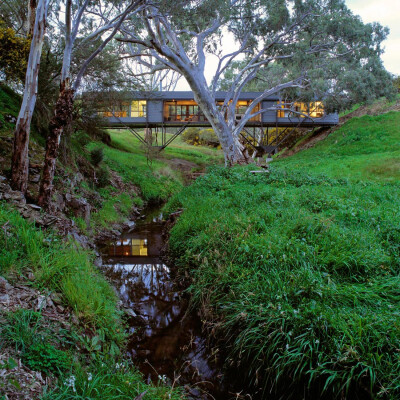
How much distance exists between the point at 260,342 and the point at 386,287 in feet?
6.08

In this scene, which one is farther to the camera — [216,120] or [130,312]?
[216,120]

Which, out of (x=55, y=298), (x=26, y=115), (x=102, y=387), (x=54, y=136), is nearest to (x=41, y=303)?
(x=55, y=298)

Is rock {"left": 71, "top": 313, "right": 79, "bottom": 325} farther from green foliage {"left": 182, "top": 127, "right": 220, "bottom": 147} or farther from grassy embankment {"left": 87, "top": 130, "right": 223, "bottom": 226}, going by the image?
green foliage {"left": 182, "top": 127, "right": 220, "bottom": 147}

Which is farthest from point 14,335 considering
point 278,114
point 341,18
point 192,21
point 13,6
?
point 278,114

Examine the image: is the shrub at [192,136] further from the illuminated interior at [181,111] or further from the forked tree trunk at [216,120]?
the forked tree trunk at [216,120]

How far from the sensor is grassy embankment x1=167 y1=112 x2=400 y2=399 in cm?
321

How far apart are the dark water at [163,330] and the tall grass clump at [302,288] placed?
30 cm

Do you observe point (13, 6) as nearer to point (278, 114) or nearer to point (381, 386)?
point (381, 386)

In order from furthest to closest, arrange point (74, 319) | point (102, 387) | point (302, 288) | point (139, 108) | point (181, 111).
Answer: point (139, 108) → point (181, 111) → point (302, 288) → point (74, 319) → point (102, 387)

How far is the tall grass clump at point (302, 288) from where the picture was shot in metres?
3.20

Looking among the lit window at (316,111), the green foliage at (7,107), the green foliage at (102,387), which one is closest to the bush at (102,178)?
the green foliage at (7,107)

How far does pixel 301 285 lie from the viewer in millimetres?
4215

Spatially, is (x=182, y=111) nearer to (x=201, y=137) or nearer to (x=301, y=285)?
(x=201, y=137)

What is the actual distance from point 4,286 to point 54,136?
4291 millimetres
